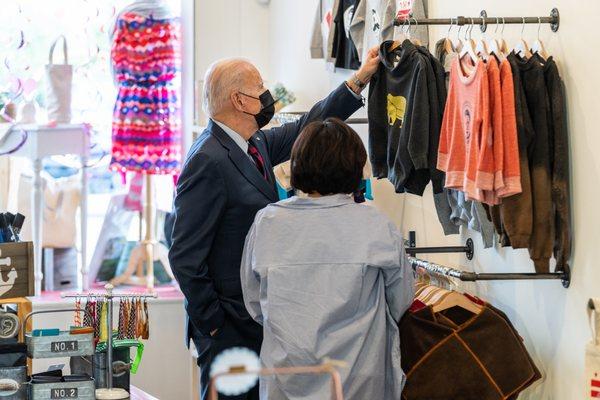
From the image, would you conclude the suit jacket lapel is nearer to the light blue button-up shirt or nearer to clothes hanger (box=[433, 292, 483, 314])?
the light blue button-up shirt

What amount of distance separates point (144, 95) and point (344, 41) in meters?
1.63

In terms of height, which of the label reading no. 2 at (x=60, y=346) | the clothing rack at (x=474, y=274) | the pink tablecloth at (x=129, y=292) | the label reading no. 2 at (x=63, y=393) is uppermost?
the clothing rack at (x=474, y=274)

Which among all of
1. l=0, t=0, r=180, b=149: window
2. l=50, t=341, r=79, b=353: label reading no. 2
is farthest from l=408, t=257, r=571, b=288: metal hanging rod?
l=0, t=0, r=180, b=149: window

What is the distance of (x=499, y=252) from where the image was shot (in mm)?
3037

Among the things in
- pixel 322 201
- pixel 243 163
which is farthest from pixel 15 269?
pixel 322 201

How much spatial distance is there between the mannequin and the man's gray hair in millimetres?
2618

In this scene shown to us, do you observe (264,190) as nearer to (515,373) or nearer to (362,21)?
(515,373)

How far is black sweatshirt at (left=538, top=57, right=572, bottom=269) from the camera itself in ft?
→ 8.34

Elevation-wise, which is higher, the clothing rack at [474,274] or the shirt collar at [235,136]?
the shirt collar at [235,136]

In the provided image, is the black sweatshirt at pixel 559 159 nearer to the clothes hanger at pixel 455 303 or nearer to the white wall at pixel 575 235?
the white wall at pixel 575 235

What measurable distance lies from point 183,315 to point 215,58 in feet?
4.81

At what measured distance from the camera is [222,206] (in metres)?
2.82

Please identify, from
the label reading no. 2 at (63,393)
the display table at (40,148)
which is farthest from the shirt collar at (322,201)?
the display table at (40,148)

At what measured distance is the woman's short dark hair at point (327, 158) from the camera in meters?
2.40
